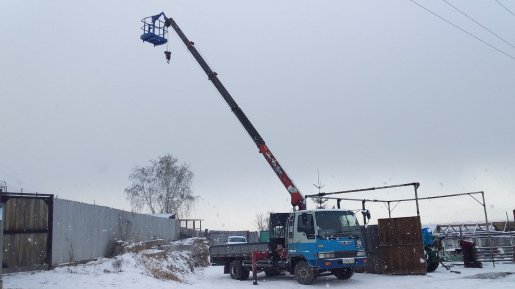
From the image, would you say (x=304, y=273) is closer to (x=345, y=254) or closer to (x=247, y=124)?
(x=345, y=254)

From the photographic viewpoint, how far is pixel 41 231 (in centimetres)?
1778

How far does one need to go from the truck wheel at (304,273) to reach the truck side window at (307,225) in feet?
3.70

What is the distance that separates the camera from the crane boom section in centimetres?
2045

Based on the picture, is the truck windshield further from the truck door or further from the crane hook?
the crane hook

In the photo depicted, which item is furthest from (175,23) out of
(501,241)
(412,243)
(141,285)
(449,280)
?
(501,241)

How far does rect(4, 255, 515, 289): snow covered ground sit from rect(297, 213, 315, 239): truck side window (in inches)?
72.5

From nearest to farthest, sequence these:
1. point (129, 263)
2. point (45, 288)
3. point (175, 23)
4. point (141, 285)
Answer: point (45, 288)
point (141, 285)
point (129, 263)
point (175, 23)

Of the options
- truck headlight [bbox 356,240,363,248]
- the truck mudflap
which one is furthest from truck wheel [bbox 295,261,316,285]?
truck headlight [bbox 356,240,363,248]

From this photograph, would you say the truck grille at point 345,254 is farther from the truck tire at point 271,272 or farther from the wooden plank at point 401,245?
the truck tire at point 271,272

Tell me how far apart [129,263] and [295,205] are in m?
6.75

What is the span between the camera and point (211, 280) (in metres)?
20.9

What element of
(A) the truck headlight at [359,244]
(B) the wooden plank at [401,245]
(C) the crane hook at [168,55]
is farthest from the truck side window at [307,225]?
(C) the crane hook at [168,55]

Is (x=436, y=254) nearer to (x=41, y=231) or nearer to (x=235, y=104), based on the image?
(x=235, y=104)

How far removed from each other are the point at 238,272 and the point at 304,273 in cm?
363
